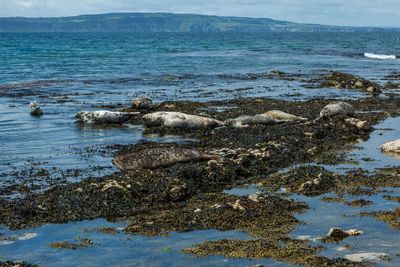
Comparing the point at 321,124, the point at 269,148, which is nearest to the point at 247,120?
the point at 321,124

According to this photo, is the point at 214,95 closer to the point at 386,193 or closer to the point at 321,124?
the point at 321,124

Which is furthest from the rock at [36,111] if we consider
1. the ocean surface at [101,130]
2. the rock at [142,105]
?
the rock at [142,105]

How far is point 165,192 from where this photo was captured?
40.5 feet

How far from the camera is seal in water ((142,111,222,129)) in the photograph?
20.6 meters

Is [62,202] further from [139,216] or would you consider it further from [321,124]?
[321,124]

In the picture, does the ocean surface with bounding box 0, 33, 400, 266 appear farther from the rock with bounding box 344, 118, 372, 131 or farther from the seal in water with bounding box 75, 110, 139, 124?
the seal in water with bounding box 75, 110, 139, 124

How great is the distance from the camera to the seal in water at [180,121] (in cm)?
2062

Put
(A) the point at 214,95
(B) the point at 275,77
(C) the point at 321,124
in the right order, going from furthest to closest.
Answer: (B) the point at 275,77 → (A) the point at 214,95 → (C) the point at 321,124

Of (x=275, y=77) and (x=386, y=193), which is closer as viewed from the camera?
(x=386, y=193)

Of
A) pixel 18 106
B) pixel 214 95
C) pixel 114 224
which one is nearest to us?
pixel 114 224

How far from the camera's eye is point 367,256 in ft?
29.3

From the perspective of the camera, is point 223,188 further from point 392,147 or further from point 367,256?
point 392,147

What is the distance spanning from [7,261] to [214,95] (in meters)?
23.2

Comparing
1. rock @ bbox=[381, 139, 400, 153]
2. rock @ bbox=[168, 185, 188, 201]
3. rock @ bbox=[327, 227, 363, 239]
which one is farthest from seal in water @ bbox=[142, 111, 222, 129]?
rock @ bbox=[327, 227, 363, 239]
